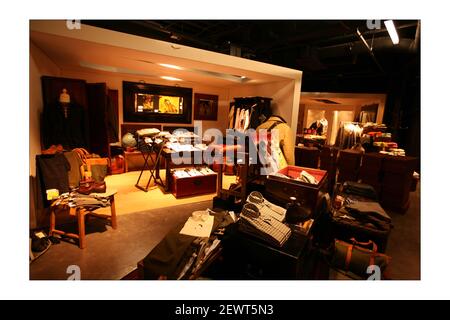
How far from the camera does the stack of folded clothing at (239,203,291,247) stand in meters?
1.40

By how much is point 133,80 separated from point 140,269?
4.83 m

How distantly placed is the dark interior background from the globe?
7.65 feet

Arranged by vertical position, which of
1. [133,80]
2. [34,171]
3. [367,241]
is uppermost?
[133,80]

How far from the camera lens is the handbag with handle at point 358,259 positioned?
1877mm

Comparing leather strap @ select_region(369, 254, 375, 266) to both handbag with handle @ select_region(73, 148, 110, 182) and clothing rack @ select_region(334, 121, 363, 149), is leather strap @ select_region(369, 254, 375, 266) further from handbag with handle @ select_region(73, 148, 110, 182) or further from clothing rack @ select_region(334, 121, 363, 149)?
clothing rack @ select_region(334, 121, 363, 149)

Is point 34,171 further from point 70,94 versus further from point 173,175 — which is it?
point 173,175

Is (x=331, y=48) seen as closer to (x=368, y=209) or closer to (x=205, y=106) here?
(x=205, y=106)

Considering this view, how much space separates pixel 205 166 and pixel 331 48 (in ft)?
12.6

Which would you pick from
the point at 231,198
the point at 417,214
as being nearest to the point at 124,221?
the point at 231,198

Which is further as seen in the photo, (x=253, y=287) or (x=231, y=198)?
(x=231, y=198)

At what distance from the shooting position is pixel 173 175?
3.86 metres

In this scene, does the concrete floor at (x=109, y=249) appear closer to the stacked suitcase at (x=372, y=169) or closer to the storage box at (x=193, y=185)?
the storage box at (x=193, y=185)

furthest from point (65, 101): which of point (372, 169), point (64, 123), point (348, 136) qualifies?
point (348, 136)

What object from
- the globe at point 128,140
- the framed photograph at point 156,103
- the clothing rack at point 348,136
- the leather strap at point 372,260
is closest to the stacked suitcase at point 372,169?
the clothing rack at point 348,136
